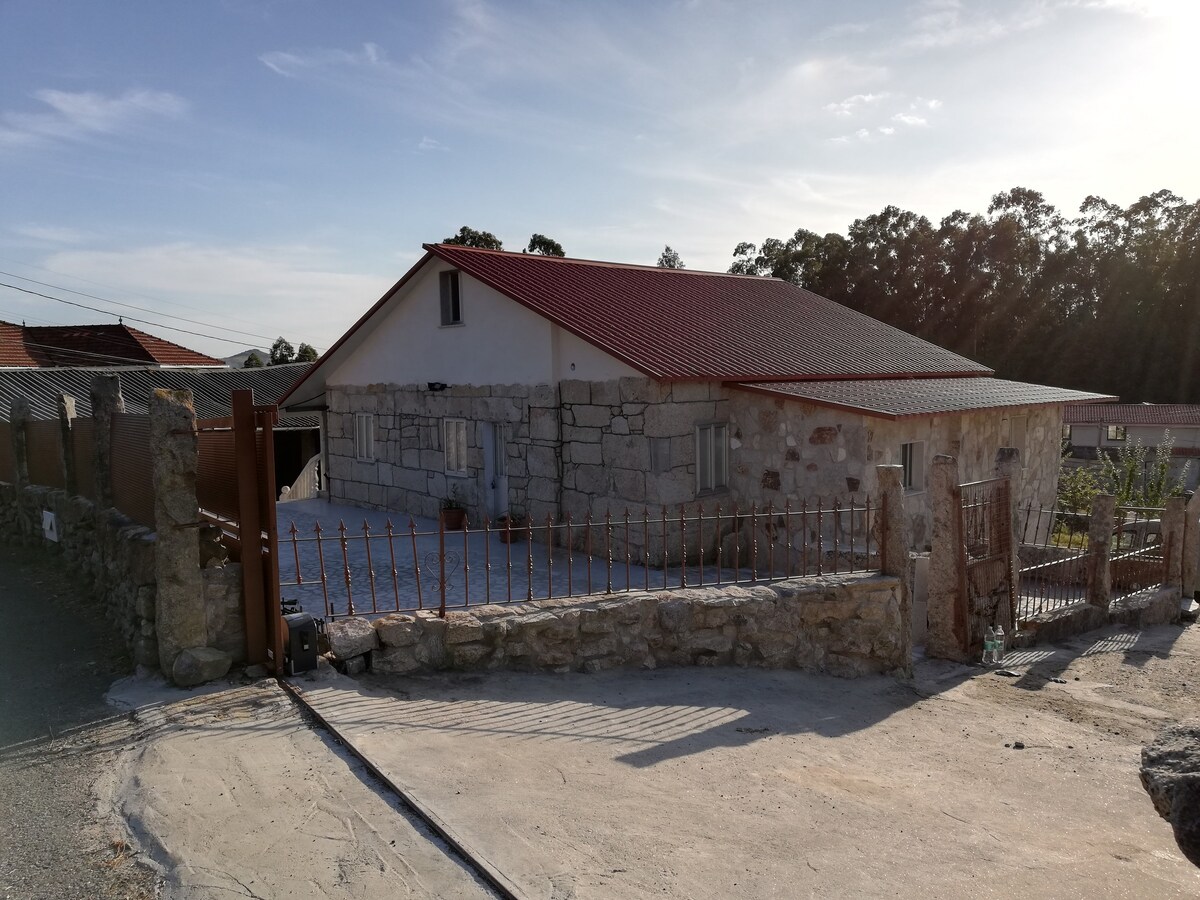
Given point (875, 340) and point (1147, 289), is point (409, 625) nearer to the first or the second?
point (875, 340)

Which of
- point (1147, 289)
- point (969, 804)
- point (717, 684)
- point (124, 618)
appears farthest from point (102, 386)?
point (1147, 289)

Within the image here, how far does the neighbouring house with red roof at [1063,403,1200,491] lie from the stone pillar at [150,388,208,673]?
29788 millimetres

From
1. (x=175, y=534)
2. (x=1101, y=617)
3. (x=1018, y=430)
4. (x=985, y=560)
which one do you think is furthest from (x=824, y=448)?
(x=175, y=534)

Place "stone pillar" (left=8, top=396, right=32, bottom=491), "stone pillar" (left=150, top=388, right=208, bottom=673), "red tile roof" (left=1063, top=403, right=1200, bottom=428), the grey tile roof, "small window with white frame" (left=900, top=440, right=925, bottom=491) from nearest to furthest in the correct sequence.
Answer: "stone pillar" (left=150, top=388, right=208, bottom=673) → "small window with white frame" (left=900, top=440, right=925, bottom=491) → "stone pillar" (left=8, top=396, right=32, bottom=491) → the grey tile roof → "red tile roof" (left=1063, top=403, right=1200, bottom=428)

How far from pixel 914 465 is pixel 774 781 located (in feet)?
26.2

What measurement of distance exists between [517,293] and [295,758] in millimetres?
8631

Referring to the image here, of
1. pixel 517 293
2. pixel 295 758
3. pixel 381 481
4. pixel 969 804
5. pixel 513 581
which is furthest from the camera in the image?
pixel 381 481

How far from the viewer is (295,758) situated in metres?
5.20

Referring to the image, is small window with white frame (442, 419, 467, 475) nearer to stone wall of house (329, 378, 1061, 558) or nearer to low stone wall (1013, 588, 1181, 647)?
stone wall of house (329, 378, 1061, 558)

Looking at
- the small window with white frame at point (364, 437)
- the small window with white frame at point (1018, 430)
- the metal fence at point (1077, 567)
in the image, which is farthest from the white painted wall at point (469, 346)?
the small window with white frame at point (1018, 430)

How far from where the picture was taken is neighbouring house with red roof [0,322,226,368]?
31672 millimetres

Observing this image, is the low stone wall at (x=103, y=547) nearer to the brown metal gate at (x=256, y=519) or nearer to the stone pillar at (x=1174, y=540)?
the brown metal gate at (x=256, y=519)

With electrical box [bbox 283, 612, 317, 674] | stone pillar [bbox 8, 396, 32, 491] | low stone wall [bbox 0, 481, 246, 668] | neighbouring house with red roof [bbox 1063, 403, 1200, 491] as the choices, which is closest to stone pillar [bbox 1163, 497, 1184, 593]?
electrical box [bbox 283, 612, 317, 674]

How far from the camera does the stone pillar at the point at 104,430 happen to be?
9.17 metres
